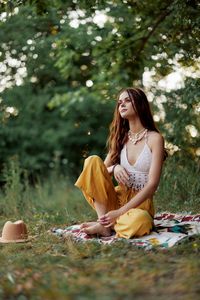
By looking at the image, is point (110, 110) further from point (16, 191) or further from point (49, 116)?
point (16, 191)

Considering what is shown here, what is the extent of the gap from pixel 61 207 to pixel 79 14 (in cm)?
263

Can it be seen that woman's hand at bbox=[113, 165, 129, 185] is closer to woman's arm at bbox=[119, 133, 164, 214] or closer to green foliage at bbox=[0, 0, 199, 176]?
woman's arm at bbox=[119, 133, 164, 214]

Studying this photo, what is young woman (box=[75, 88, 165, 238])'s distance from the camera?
383cm

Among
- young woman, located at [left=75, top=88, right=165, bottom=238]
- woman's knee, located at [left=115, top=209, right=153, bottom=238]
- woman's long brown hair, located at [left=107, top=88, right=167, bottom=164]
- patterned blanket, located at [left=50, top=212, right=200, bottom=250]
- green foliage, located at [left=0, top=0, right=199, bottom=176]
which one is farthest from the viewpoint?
green foliage, located at [left=0, top=0, right=199, bottom=176]

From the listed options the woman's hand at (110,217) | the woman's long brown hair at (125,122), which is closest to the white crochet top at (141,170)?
the woman's long brown hair at (125,122)

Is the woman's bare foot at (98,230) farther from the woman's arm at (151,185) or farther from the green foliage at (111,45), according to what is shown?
the green foliage at (111,45)

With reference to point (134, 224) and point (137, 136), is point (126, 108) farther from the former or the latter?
point (134, 224)

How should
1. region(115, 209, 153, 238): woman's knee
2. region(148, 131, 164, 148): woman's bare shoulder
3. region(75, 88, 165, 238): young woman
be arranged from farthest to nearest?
1. region(148, 131, 164, 148): woman's bare shoulder
2. region(75, 88, 165, 238): young woman
3. region(115, 209, 153, 238): woman's knee

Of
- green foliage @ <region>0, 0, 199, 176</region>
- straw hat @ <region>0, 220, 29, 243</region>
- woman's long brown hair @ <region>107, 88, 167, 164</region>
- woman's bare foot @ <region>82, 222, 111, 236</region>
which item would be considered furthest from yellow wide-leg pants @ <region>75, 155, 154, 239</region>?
green foliage @ <region>0, 0, 199, 176</region>

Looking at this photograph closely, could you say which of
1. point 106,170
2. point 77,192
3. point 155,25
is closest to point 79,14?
point 155,25

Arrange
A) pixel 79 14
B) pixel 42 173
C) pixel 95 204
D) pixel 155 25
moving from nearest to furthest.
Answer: pixel 95 204 → pixel 155 25 → pixel 79 14 → pixel 42 173

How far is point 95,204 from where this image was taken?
13.2 ft

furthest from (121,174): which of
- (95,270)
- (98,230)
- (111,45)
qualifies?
(111,45)

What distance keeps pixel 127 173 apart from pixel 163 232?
1.88ft
